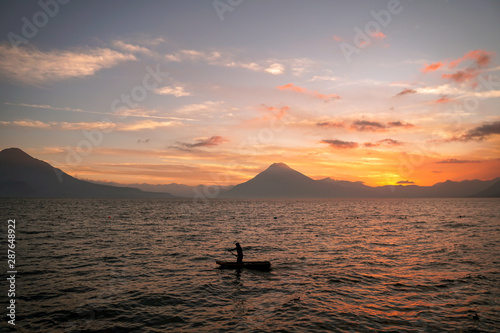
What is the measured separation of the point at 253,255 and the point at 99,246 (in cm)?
2179

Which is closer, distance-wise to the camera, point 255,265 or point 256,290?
point 256,290

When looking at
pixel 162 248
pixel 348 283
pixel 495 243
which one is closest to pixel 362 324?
pixel 348 283

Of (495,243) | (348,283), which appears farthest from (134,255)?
(495,243)

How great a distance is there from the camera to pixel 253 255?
3484 centimetres

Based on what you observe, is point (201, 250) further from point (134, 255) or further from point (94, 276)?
point (94, 276)

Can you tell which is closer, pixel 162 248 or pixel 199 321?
pixel 199 321

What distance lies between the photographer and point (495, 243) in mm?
41750

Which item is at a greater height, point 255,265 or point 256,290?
point 255,265

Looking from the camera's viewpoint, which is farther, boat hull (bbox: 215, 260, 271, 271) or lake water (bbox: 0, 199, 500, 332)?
boat hull (bbox: 215, 260, 271, 271)

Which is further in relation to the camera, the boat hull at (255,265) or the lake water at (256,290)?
the boat hull at (255,265)

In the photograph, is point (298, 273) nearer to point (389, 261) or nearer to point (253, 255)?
point (253, 255)

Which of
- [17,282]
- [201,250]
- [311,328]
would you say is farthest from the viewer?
[201,250]

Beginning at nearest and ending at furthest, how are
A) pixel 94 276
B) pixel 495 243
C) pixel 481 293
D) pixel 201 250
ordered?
pixel 481 293 → pixel 94 276 → pixel 201 250 → pixel 495 243

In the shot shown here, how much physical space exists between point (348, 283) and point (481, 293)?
9.53 meters
